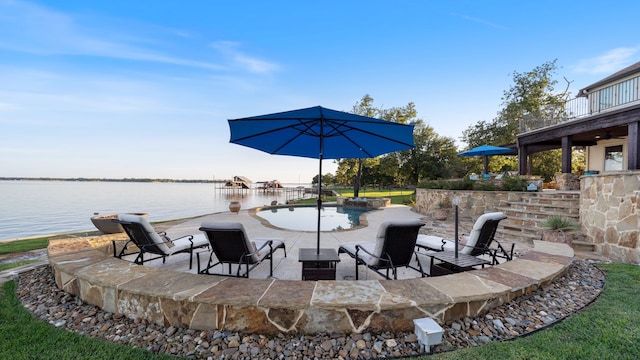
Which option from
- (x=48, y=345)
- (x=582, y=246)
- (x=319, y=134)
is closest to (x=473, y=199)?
(x=582, y=246)

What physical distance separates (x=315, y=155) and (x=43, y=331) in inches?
163

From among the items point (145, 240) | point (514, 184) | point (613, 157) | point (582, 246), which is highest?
point (613, 157)

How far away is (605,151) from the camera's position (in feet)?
41.6

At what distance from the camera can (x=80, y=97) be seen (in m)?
9.76

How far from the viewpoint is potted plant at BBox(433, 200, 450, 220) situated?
9398 millimetres

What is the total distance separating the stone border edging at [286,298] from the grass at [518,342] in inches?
13.4

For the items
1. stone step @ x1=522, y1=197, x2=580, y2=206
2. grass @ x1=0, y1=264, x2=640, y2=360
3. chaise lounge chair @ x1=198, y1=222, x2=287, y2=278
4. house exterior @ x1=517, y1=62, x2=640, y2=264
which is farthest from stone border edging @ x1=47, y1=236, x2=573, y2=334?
stone step @ x1=522, y1=197, x2=580, y2=206

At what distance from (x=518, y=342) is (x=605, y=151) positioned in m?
16.9

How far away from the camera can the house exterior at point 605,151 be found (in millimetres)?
4793

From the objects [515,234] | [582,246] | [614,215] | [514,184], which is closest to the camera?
[614,215]

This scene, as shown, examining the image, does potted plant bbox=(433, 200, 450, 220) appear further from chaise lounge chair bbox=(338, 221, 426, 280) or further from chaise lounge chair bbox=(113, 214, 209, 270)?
chaise lounge chair bbox=(113, 214, 209, 270)

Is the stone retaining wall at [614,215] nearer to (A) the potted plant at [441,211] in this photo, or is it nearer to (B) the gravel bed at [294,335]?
(B) the gravel bed at [294,335]

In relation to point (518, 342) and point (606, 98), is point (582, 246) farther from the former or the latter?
point (606, 98)

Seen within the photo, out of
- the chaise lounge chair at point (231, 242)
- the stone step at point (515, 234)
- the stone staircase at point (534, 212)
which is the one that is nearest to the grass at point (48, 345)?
the chaise lounge chair at point (231, 242)
